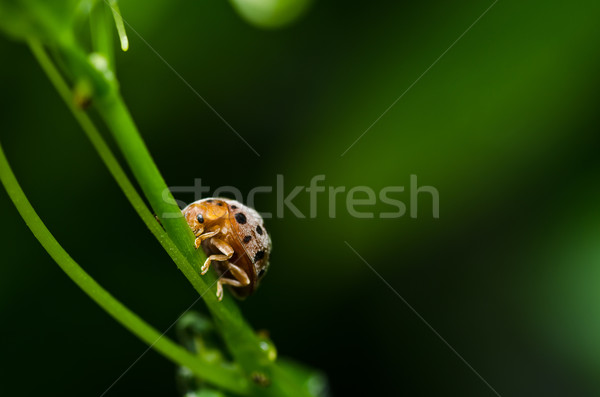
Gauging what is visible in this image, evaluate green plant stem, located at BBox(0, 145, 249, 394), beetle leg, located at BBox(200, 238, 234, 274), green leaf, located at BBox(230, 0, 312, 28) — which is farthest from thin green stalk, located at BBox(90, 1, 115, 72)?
green leaf, located at BBox(230, 0, 312, 28)

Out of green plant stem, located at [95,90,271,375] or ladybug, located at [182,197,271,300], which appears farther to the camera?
ladybug, located at [182,197,271,300]

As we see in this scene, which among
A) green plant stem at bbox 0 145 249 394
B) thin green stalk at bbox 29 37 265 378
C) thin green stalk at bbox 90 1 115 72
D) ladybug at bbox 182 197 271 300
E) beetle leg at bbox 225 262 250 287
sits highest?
ladybug at bbox 182 197 271 300

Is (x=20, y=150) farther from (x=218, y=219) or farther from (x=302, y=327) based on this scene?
(x=302, y=327)

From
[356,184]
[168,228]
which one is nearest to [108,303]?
[168,228]

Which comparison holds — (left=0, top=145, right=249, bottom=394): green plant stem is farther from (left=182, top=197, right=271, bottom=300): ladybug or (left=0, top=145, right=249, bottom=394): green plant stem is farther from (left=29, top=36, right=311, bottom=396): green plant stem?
(left=182, top=197, right=271, bottom=300): ladybug

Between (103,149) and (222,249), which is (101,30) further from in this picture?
(222,249)

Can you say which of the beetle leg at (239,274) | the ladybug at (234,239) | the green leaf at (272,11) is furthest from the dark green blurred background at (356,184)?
the beetle leg at (239,274)

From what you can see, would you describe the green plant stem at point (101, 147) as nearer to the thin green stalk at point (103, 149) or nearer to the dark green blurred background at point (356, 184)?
the thin green stalk at point (103, 149)
